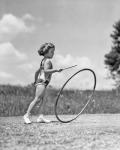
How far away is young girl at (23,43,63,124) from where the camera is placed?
23.2 feet

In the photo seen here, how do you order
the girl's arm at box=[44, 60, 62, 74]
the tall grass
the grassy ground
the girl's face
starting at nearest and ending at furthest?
the grassy ground, the girl's arm at box=[44, 60, 62, 74], the girl's face, the tall grass

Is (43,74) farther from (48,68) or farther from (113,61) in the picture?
(113,61)

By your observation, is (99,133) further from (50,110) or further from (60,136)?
(50,110)

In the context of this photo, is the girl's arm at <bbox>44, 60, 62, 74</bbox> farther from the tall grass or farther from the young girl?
the tall grass

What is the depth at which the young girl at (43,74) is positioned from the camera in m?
7.07

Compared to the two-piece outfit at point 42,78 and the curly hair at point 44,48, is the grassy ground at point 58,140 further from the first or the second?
the curly hair at point 44,48


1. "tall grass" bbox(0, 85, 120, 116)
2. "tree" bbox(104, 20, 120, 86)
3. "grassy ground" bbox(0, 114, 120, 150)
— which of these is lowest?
"grassy ground" bbox(0, 114, 120, 150)

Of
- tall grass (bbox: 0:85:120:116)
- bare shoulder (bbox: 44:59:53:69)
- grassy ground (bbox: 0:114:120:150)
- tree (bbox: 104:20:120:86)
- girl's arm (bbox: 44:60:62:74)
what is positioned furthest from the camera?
tree (bbox: 104:20:120:86)

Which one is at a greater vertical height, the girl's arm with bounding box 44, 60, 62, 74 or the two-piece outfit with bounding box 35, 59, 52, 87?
the girl's arm with bounding box 44, 60, 62, 74

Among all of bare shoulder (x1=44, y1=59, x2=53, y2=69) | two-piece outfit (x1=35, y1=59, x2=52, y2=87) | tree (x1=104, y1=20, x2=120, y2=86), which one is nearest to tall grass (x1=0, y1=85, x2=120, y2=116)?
two-piece outfit (x1=35, y1=59, x2=52, y2=87)

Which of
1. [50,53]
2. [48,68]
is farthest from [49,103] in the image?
[48,68]

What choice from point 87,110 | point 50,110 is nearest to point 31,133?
point 50,110

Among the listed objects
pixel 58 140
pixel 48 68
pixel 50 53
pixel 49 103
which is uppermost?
pixel 50 53

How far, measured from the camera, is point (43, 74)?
714cm
